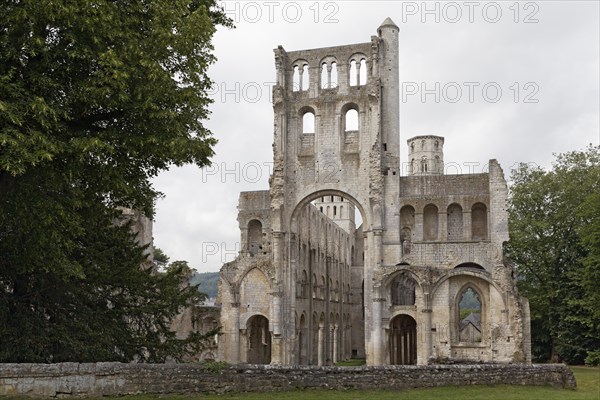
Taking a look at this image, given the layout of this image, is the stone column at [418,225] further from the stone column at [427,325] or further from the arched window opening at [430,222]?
the stone column at [427,325]

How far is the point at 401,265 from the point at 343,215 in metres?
37.0

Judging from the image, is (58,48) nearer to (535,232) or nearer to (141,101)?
(141,101)

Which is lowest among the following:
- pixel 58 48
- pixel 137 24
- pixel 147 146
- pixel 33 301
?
pixel 33 301

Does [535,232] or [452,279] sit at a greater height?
[535,232]

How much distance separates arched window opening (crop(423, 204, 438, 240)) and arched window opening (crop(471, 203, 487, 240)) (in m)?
2.10

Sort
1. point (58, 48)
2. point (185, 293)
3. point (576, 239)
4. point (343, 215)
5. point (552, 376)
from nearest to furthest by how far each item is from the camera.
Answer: point (58, 48) → point (185, 293) → point (552, 376) → point (576, 239) → point (343, 215)

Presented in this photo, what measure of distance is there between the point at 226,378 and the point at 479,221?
25968 mm

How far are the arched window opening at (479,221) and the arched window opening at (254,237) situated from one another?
1439cm

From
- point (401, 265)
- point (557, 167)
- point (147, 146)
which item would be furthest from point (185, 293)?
point (557, 167)

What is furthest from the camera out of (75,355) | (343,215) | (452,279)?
(343,215)

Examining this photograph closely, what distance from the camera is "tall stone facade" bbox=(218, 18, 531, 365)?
3653 cm

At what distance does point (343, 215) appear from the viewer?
7462cm

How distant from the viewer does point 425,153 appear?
84750 millimetres

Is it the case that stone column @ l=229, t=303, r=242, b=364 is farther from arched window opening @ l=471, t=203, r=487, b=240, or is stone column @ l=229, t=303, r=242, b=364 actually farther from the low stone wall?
the low stone wall
